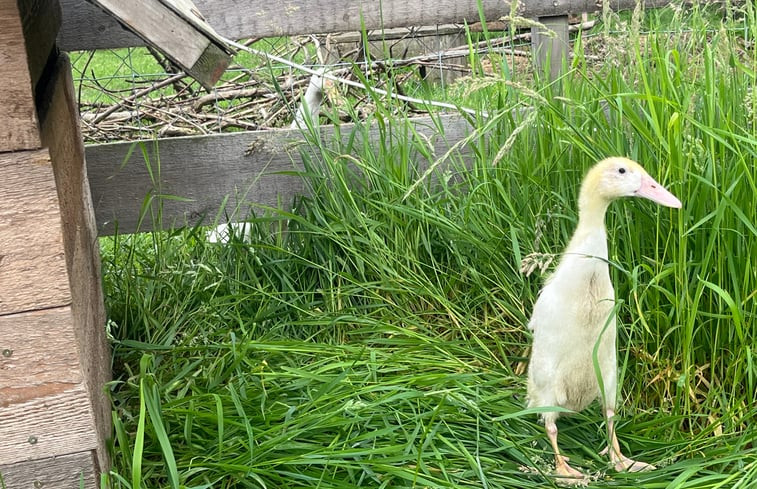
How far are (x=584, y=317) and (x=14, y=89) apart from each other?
1.77 metres

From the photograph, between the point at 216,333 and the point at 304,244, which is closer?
the point at 216,333

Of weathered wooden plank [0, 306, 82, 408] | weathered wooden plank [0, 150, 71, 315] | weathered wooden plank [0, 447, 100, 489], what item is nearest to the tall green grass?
weathered wooden plank [0, 447, 100, 489]

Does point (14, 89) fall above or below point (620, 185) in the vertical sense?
above

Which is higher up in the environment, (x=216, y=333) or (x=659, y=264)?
(x=659, y=264)

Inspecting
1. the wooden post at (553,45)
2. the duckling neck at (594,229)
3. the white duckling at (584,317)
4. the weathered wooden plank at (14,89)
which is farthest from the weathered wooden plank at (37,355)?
the wooden post at (553,45)

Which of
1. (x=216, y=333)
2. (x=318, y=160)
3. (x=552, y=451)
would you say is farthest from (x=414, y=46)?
(x=552, y=451)

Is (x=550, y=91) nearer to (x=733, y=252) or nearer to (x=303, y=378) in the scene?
(x=733, y=252)

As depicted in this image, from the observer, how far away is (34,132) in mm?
2352

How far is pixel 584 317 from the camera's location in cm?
291

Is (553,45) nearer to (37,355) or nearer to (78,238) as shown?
(78,238)

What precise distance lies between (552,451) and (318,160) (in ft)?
5.67

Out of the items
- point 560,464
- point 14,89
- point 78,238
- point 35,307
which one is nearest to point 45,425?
point 35,307

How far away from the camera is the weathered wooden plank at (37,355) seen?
244 centimetres

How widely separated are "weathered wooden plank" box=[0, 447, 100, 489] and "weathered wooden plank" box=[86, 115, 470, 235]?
1.71 metres
